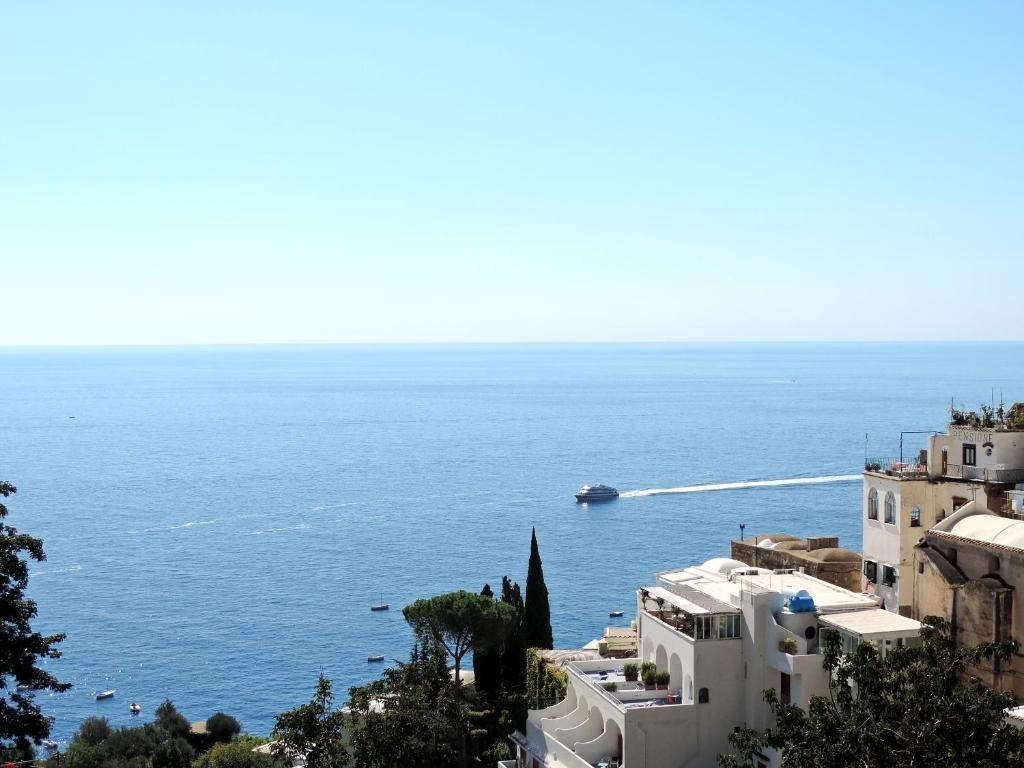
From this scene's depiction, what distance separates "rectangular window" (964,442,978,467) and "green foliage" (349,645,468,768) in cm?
1891

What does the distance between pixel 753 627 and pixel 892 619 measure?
154 inches

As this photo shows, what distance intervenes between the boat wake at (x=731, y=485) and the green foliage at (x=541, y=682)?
7211cm

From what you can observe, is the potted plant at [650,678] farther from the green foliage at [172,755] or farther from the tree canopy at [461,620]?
the green foliage at [172,755]

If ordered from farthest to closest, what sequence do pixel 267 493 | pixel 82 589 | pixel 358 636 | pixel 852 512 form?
pixel 267 493, pixel 852 512, pixel 82 589, pixel 358 636

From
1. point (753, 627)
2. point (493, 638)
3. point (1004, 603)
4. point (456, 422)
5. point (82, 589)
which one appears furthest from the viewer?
point (456, 422)

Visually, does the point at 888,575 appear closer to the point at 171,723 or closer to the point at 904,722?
the point at 904,722

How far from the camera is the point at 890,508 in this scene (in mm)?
33688

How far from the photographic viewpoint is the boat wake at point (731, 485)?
381 feet

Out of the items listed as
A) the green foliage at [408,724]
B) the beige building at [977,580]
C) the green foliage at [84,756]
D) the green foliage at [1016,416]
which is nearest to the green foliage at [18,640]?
the green foliage at [408,724]

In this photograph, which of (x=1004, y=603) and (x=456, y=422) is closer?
(x=1004, y=603)

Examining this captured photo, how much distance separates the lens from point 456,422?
195m

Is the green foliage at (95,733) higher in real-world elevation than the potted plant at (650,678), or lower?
lower

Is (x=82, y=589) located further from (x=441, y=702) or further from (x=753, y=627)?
(x=753, y=627)

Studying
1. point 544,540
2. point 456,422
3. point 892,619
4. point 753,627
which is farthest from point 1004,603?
point 456,422
